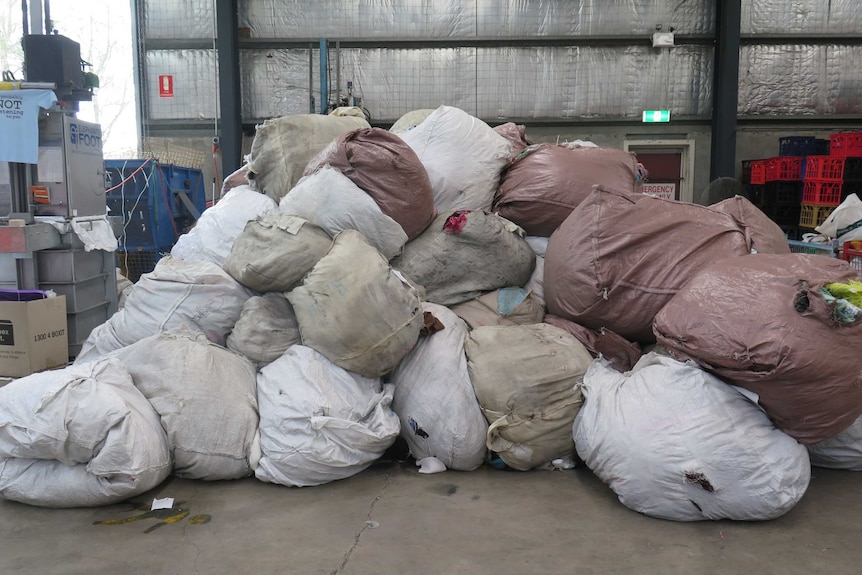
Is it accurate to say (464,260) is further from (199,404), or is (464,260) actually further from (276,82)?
(276,82)

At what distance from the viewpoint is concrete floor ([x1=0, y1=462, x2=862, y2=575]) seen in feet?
5.74

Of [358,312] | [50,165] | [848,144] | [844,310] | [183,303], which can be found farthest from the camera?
[848,144]

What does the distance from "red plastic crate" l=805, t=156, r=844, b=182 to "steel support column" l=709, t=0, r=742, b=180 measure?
93cm

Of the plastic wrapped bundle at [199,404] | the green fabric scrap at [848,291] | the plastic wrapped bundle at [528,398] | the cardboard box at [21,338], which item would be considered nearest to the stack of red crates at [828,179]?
the green fabric scrap at [848,291]

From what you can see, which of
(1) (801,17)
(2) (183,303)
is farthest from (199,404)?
(1) (801,17)

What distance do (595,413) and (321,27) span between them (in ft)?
19.5

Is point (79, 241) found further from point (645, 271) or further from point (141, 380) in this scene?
point (645, 271)

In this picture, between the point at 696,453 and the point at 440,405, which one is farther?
the point at 440,405

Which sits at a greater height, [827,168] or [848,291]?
A: [827,168]

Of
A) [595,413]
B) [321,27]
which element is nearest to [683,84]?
[321,27]

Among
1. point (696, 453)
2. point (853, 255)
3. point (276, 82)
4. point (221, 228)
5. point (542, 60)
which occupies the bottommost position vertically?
point (696, 453)

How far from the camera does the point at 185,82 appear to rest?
23.3ft

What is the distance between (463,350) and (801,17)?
6.51 metres

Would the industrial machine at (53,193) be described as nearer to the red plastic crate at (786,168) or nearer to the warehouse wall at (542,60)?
the warehouse wall at (542,60)
